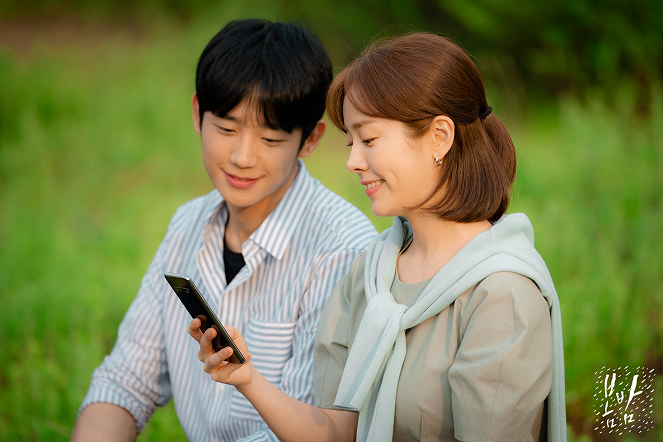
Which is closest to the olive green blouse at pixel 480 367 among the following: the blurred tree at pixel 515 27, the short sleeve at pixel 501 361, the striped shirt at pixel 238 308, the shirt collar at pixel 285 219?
the short sleeve at pixel 501 361

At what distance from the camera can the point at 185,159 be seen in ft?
17.3

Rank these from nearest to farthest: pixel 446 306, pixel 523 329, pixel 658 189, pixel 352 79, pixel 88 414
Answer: pixel 523 329, pixel 446 306, pixel 352 79, pixel 88 414, pixel 658 189

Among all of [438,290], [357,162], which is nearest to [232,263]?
[357,162]

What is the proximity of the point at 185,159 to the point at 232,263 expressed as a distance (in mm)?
3112

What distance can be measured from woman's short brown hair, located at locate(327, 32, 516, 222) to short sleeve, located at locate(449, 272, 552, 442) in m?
0.24

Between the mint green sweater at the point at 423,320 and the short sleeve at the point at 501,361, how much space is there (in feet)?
0.14

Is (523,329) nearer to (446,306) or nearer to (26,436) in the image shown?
(446,306)

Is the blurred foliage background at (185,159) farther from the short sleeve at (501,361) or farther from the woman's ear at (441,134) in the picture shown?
the short sleeve at (501,361)

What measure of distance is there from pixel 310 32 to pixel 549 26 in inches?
143

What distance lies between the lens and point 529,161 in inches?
180

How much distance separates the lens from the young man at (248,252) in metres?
2.07

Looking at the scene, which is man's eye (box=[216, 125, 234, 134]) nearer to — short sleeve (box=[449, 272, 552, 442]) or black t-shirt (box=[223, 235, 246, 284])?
black t-shirt (box=[223, 235, 246, 284])

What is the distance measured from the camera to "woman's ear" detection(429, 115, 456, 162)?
1542 millimetres

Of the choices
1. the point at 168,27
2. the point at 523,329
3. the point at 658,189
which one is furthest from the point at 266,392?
the point at 168,27
